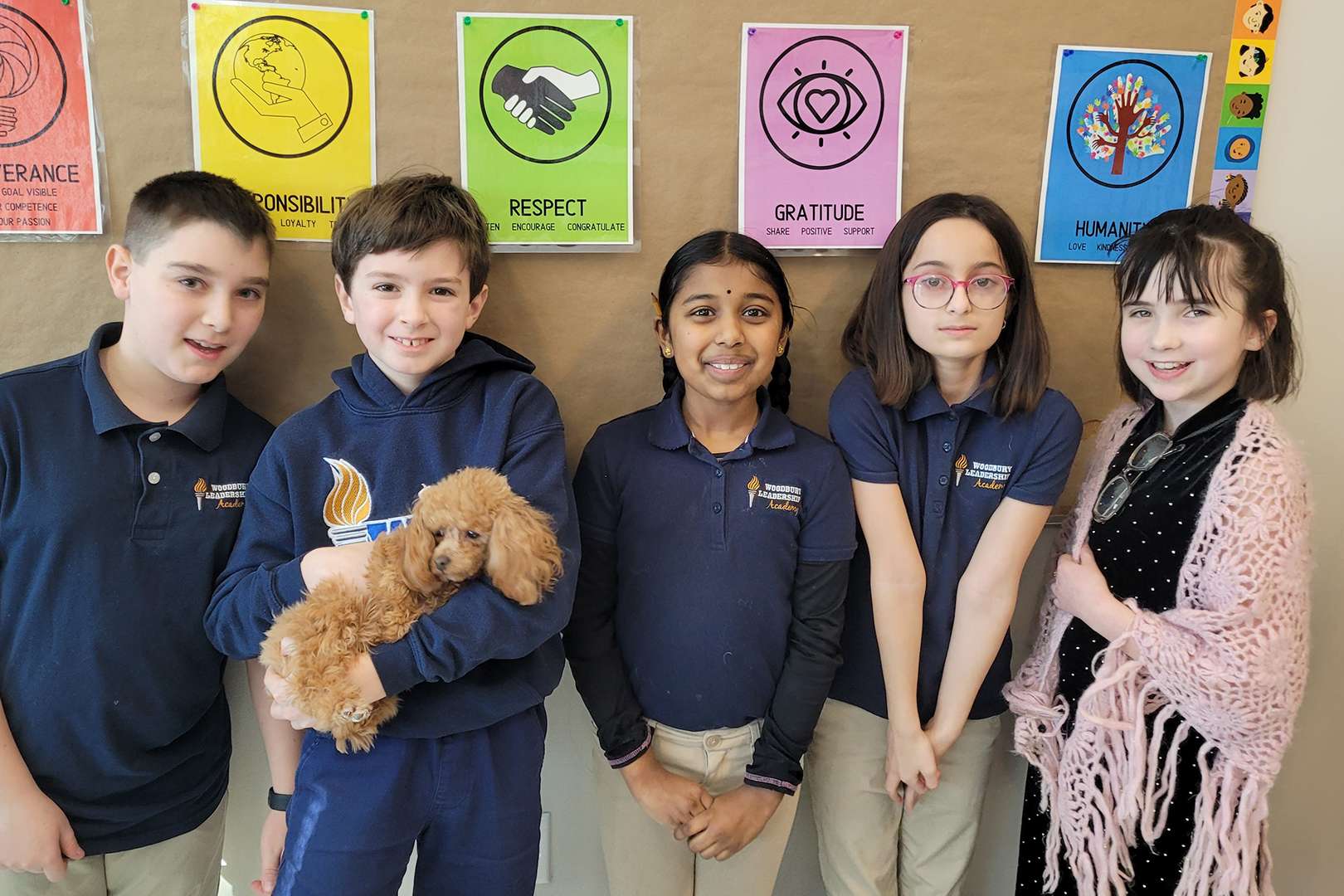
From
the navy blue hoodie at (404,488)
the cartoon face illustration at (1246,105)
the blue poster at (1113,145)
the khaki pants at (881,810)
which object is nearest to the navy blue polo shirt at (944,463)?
the khaki pants at (881,810)

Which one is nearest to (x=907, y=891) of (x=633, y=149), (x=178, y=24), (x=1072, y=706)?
(x=1072, y=706)

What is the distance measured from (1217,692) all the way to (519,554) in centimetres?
106

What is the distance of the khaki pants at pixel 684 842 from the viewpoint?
1304mm

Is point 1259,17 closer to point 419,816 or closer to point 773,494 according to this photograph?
point 773,494

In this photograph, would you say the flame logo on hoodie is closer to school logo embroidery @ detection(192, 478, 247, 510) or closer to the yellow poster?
school logo embroidery @ detection(192, 478, 247, 510)

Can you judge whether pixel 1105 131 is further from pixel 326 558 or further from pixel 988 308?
pixel 326 558

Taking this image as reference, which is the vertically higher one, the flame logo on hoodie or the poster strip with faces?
the poster strip with faces

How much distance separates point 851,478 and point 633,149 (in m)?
0.74

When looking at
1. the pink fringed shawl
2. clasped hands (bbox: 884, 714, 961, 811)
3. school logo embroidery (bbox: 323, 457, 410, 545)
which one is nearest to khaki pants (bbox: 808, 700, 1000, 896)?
clasped hands (bbox: 884, 714, 961, 811)

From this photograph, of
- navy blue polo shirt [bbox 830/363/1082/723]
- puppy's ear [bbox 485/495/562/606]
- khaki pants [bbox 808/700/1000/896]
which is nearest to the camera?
puppy's ear [bbox 485/495/562/606]

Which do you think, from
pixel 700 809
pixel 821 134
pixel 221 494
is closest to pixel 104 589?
pixel 221 494

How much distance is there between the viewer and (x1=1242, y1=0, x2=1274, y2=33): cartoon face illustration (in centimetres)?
148

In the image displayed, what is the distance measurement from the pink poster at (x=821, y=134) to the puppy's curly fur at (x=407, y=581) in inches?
31.1

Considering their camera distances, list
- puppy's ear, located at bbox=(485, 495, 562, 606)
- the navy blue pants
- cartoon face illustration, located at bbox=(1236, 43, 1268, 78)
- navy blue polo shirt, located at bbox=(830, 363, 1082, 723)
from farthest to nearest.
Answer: cartoon face illustration, located at bbox=(1236, 43, 1268, 78) < navy blue polo shirt, located at bbox=(830, 363, 1082, 723) < the navy blue pants < puppy's ear, located at bbox=(485, 495, 562, 606)
